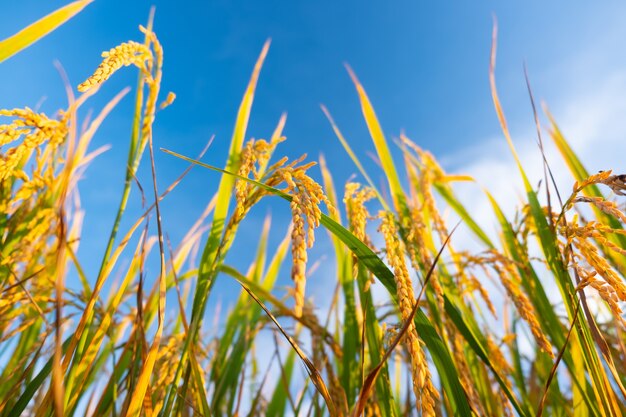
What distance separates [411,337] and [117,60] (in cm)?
94

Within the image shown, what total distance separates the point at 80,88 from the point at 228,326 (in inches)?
57.0

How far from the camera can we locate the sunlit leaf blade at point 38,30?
1.02 meters

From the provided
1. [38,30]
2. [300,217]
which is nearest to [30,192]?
[38,30]

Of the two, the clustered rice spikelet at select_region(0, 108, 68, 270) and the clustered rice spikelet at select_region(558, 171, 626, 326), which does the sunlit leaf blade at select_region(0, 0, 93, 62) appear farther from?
the clustered rice spikelet at select_region(558, 171, 626, 326)

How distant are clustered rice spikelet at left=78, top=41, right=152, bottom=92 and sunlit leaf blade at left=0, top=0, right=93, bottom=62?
162mm

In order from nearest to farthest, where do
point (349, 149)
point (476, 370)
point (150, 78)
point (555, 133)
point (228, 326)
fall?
point (150, 78) → point (476, 370) → point (349, 149) → point (555, 133) → point (228, 326)

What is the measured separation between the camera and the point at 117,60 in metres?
1.10

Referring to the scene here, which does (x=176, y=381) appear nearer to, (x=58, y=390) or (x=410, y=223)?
(x=58, y=390)

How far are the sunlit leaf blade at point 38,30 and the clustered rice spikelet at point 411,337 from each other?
980mm

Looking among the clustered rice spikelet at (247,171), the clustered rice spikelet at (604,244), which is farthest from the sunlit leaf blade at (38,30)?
the clustered rice spikelet at (604,244)

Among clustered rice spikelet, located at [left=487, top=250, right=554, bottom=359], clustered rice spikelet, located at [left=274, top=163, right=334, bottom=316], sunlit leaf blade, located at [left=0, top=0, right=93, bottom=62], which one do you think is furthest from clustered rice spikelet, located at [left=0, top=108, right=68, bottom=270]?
clustered rice spikelet, located at [left=487, top=250, right=554, bottom=359]

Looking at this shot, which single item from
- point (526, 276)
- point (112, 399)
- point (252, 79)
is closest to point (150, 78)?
point (252, 79)

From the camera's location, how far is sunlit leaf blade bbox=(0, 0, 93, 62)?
1.02m

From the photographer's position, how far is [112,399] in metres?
1.29
